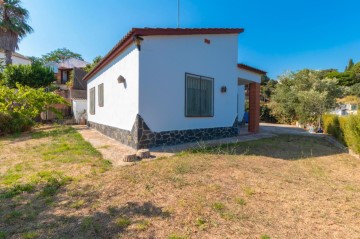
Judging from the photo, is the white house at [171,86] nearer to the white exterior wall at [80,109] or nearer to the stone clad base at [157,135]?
the stone clad base at [157,135]

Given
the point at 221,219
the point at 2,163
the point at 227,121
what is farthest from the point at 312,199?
the point at 2,163

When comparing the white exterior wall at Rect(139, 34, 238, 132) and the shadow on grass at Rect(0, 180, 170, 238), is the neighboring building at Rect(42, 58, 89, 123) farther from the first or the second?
the shadow on grass at Rect(0, 180, 170, 238)

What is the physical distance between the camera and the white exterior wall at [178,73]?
25.7 ft

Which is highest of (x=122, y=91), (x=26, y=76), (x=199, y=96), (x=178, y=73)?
(x=26, y=76)

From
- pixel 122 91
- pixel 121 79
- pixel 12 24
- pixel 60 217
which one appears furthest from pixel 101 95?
pixel 12 24

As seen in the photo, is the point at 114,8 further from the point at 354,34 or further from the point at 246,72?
the point at 354,34

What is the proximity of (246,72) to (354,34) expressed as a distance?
33.0ft

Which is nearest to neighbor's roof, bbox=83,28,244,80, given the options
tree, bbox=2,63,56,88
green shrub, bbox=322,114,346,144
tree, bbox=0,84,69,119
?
tree, bbox=0,84,69,119

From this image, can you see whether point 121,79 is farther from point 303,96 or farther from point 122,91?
point 303,96

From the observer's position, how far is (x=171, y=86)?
842cm

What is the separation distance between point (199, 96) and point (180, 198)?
6188mm

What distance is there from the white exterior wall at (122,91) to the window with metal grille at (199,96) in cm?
222

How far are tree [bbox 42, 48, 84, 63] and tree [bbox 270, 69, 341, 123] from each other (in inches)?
2133

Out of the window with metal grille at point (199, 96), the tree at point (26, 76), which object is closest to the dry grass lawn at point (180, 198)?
the window with metal grille at point (199, 96)
